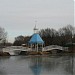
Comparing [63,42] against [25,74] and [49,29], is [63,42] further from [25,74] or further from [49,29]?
[25,74]

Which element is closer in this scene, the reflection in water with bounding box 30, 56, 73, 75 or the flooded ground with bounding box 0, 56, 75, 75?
the flooded ground with bounding box 0, 56, 75, 75

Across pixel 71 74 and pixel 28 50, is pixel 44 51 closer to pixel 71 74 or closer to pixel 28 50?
pixel 28 50

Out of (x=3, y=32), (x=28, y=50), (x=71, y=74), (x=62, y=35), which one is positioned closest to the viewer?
(x=71, y=74)

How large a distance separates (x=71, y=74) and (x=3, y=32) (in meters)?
49.8

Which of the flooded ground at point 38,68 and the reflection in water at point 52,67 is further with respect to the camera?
the reflection in water at point 52,67

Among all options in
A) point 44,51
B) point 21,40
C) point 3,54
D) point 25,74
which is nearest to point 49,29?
point 21,40

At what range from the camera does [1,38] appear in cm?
6250

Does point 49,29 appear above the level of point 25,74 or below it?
above

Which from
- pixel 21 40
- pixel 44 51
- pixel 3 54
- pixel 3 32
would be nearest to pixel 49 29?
pixel 21 40

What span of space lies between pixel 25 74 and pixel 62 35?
190ft

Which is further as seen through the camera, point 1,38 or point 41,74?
point 1,38

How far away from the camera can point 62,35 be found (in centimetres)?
7175

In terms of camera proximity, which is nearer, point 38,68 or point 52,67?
point 38,68

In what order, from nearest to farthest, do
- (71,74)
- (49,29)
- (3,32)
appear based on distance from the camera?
(71,74) < (3,32) < (49,29)
